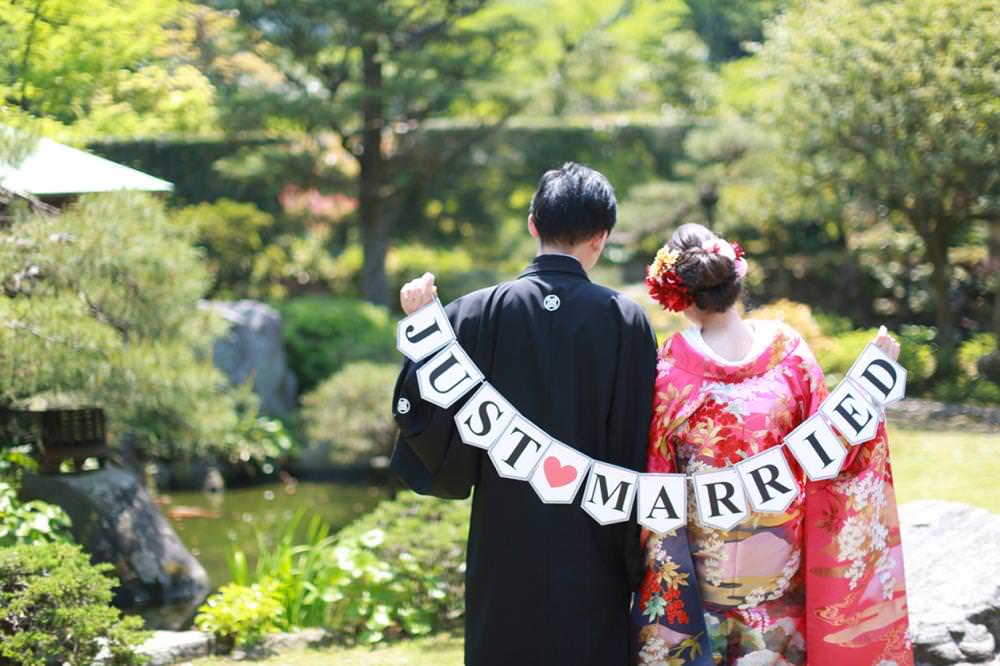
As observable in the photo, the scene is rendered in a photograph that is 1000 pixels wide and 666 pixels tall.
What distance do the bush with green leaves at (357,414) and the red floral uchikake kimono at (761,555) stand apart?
256 inches

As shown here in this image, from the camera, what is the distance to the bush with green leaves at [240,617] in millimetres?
4375

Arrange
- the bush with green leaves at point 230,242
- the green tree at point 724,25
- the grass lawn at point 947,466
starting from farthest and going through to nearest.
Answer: the green tree at point 724,25 < the bush with green leaves at point 230,242 < the grass lawn at point 947,466

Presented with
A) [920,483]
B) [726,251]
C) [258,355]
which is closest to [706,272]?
[726,251]

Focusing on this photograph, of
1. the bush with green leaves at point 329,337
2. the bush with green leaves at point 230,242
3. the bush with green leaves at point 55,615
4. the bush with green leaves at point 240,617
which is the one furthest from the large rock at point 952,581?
the bush with green leaves at point 230,242

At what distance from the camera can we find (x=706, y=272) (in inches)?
103

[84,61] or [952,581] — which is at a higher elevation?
[84,61]

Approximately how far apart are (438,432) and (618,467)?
0.43 m

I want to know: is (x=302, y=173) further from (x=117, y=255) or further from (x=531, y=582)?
(x=531, y=582)

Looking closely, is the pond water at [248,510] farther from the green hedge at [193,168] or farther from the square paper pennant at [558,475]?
the green hedge at [193,168]

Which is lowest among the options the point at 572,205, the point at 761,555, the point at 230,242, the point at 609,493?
the point at 761,555

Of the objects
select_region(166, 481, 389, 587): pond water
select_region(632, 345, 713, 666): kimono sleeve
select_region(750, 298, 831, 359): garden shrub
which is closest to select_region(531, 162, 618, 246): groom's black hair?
select_region(632, 345, 713, 666): kimono sleeve

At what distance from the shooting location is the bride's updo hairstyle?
2621 mm

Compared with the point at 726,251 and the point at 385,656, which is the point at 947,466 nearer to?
the point at 385,656

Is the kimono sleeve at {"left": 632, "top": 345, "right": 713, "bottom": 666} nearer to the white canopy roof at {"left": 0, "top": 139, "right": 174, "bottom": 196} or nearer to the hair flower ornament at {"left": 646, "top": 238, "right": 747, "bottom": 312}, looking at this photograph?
the hair flower ornament at {"left": 646, "top": 238, "right": 747, "bottom": 312}
